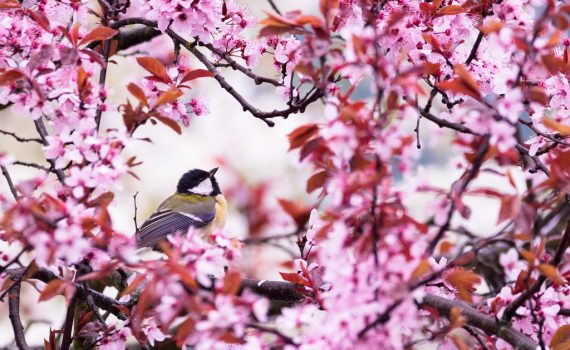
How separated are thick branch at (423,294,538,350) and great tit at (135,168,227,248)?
1899 mm

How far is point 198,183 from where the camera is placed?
5.03 m

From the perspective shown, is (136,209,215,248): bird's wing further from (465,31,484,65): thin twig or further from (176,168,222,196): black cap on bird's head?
(465,31,484,65): thin twig

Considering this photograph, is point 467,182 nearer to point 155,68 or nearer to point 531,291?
point 531,291

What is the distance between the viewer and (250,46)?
3.21 meters

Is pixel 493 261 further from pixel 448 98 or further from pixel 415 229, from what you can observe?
pixel 415 229

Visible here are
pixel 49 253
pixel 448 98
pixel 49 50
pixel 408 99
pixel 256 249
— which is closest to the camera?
pixel 49 253

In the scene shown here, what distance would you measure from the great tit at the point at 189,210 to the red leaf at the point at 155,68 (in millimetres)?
1246

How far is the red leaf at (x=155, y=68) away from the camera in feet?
8.49

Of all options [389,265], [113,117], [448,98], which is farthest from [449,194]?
[113,117]

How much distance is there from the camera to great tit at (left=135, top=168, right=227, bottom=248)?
161 inches

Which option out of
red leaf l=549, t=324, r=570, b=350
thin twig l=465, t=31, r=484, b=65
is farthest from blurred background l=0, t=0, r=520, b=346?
red leaf l=549, t=324, r=570, b=350

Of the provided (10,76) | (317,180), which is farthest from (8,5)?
(317,180)

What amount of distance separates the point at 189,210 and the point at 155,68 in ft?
6.47

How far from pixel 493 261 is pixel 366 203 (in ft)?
11.8
